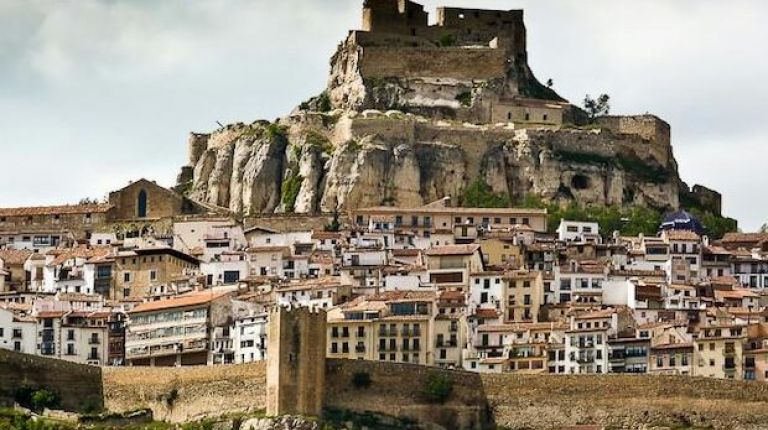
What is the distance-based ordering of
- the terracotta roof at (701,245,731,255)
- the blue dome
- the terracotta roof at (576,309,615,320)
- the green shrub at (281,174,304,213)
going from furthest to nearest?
1. the green shrub at (281,174,304,213)
2. the blue dome
3. the terracotta roof at (701,245,731,255)
4. the terracotta roof at (576,309,615,320)

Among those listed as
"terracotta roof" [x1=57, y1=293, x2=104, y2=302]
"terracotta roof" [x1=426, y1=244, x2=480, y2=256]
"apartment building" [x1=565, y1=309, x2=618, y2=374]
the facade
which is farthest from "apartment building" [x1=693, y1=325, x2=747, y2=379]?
"terracotta roof" [x1=57, y1=293, x2=104, y2=302]

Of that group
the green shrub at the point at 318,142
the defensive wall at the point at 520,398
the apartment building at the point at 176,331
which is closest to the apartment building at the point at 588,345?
the defensive wall at the point at 520,398

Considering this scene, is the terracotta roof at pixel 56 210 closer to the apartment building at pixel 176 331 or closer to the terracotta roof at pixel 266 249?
the terracotta roof at pixel 266 249

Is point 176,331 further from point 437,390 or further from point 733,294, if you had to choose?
point 733,294

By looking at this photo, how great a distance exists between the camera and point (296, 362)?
7600 centimetres

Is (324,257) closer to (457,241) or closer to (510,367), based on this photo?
(457,241)

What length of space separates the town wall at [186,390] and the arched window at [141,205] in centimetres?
2365

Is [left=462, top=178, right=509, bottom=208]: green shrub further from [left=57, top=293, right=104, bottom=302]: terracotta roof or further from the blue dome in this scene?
[left=57, top=293, right=104, bottom=302]: terracotta roof

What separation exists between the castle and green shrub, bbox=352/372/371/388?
3130cm

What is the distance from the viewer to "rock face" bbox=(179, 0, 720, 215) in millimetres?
103000

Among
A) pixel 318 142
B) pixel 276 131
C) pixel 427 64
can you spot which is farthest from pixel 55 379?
pixel 427 64

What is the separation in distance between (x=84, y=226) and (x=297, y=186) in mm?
8962

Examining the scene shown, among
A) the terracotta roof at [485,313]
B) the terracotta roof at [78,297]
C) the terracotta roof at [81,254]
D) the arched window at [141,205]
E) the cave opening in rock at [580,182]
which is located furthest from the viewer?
the arched window at [141,205]

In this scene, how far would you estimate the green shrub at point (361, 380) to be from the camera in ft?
254
